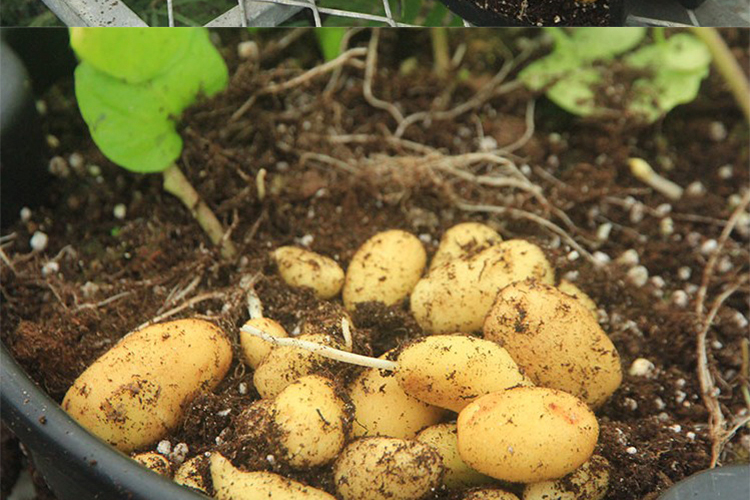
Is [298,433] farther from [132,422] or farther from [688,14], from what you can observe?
[688,14]

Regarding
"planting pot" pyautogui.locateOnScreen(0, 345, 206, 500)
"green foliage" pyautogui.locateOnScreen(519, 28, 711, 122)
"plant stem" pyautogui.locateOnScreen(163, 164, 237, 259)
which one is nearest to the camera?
"planting pot" pyautogui.locateOnScreen(0, 345, 206, 500)

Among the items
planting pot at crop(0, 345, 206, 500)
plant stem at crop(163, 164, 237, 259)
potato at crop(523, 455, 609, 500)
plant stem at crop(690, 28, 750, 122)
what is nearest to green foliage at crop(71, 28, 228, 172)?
plant stem at crop(163, 164, 237, 259)

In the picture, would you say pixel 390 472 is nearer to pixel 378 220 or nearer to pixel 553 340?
pixel 553 340

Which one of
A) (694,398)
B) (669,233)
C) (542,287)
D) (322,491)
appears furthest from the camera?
(669,233)

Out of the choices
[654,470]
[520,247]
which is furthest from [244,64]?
[654,470]

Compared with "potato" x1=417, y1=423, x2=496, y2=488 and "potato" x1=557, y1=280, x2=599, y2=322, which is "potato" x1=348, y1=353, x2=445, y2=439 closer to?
"potato" x1=417, y1=423, x2=496, y2=488
